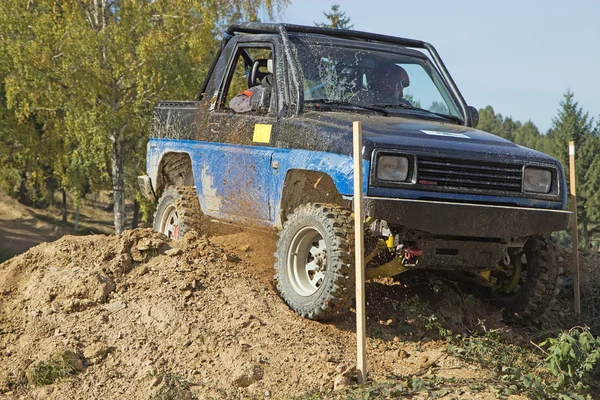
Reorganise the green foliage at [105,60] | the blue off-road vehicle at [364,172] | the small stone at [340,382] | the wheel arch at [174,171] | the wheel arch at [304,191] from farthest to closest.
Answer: the green foliage at [105,60]
the wheel arch at [174,171]
the wheel arch at [304,191]
the blue off-road vehicle at [364,172]
the small stone at [340,382]

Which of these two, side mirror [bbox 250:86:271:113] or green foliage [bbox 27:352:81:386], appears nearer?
green foliage [bbox 27:352:81:386]

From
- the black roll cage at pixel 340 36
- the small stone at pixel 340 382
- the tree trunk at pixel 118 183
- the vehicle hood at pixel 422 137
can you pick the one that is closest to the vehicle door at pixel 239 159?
the black roll cage at pixel 340 36

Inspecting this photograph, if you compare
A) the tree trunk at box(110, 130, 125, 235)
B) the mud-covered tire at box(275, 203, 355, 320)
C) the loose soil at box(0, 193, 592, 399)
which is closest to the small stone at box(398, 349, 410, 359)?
the loose soil at box(0, 193, 592, 399)

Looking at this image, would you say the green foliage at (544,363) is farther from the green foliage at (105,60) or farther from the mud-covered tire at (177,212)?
the green foliage at (105,60)

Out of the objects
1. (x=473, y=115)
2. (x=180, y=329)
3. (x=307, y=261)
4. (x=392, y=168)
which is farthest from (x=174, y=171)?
(x=392, y=168)

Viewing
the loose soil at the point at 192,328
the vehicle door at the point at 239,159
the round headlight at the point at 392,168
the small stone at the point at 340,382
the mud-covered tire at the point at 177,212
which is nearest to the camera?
the small stone at the point at 340,382

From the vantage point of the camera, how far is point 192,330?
6180 millimetres

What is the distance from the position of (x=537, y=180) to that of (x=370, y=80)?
171 cm

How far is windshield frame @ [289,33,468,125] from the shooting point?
7.27 m

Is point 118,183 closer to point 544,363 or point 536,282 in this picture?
point 536,282

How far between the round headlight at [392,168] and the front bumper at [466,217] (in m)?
0.18

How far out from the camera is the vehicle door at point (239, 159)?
7.01m

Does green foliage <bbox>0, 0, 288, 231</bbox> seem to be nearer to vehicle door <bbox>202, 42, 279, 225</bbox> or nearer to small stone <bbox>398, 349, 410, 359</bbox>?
vehicle door <bbox>202, 42, 279, 225</bbox>

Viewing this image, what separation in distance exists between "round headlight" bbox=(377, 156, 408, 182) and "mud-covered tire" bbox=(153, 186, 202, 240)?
302cm
